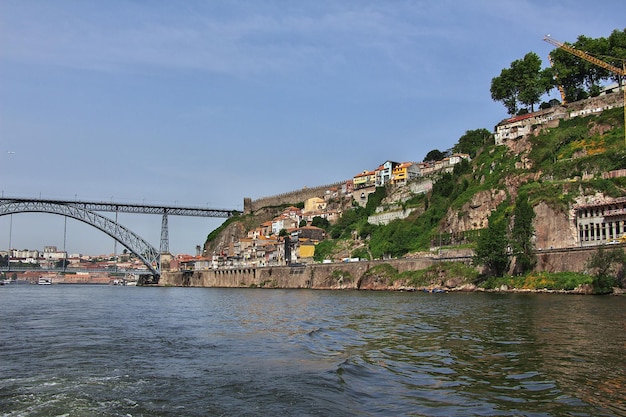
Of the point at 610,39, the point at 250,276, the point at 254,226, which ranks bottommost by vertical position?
the point at 250,276

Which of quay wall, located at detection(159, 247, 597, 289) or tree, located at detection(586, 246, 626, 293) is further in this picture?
quay wall, located at detection(159, 247, 597, 289)

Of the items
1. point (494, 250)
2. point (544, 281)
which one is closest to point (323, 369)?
point (544, 281)

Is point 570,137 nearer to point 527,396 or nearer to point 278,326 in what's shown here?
point 278,326

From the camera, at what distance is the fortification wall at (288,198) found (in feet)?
400

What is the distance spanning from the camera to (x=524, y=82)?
77.0 metres

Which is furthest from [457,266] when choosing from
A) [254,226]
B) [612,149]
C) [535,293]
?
[254,226]

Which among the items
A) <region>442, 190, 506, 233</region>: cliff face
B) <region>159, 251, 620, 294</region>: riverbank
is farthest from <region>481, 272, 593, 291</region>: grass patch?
<region>442, 190, 506, 233</region>: cliff face

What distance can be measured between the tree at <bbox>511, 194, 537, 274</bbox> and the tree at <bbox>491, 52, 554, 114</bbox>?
3203cm

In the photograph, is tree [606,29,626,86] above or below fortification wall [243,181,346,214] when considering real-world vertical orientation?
above

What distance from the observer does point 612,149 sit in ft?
177

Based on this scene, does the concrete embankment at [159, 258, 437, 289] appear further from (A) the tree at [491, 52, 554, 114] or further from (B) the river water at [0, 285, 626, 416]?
(B) the river water at [0, 285, 626, 416]

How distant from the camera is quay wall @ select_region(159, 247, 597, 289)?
45209 millimetres

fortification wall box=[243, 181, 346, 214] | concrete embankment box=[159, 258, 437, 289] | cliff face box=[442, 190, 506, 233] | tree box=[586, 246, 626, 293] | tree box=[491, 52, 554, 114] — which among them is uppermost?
tree box=[491, 52, 554, 114]

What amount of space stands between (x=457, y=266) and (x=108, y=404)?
48.5m
